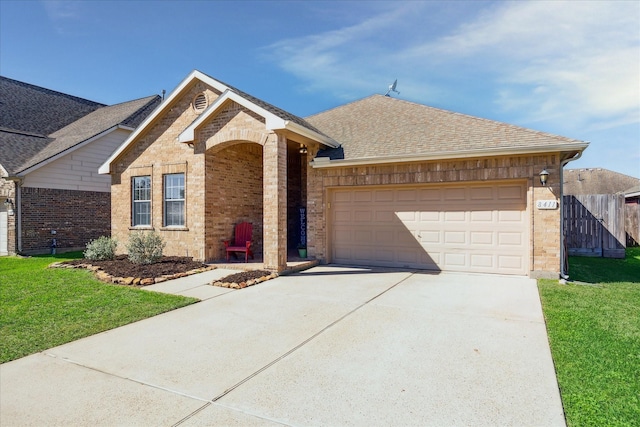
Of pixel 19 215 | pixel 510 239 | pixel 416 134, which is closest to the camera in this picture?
pixel 510 239

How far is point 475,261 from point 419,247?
4.93 ft

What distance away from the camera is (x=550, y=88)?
10266mm

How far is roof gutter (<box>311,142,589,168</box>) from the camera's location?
7760 mm

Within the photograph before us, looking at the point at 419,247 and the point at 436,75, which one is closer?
the point at 419,247

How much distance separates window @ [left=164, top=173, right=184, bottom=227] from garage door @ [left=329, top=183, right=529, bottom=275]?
503 cm

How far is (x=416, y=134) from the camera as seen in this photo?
34.7ft

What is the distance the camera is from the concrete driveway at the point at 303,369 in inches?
115

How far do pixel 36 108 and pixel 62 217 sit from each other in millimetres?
9433

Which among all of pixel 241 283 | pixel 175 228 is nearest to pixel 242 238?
pixel 175 228

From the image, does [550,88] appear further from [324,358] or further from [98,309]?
[98,309]

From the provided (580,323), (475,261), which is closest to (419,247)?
(475,261)

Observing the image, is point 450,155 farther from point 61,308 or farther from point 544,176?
point 61,308

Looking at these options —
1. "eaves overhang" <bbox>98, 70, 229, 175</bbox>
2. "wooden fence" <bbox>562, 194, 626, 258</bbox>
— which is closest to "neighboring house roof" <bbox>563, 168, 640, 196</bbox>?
"wooden fence" <bbox>562, 194, 626, 258</bbox>

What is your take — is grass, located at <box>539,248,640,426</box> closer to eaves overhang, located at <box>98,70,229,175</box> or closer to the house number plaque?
the house number plaque
